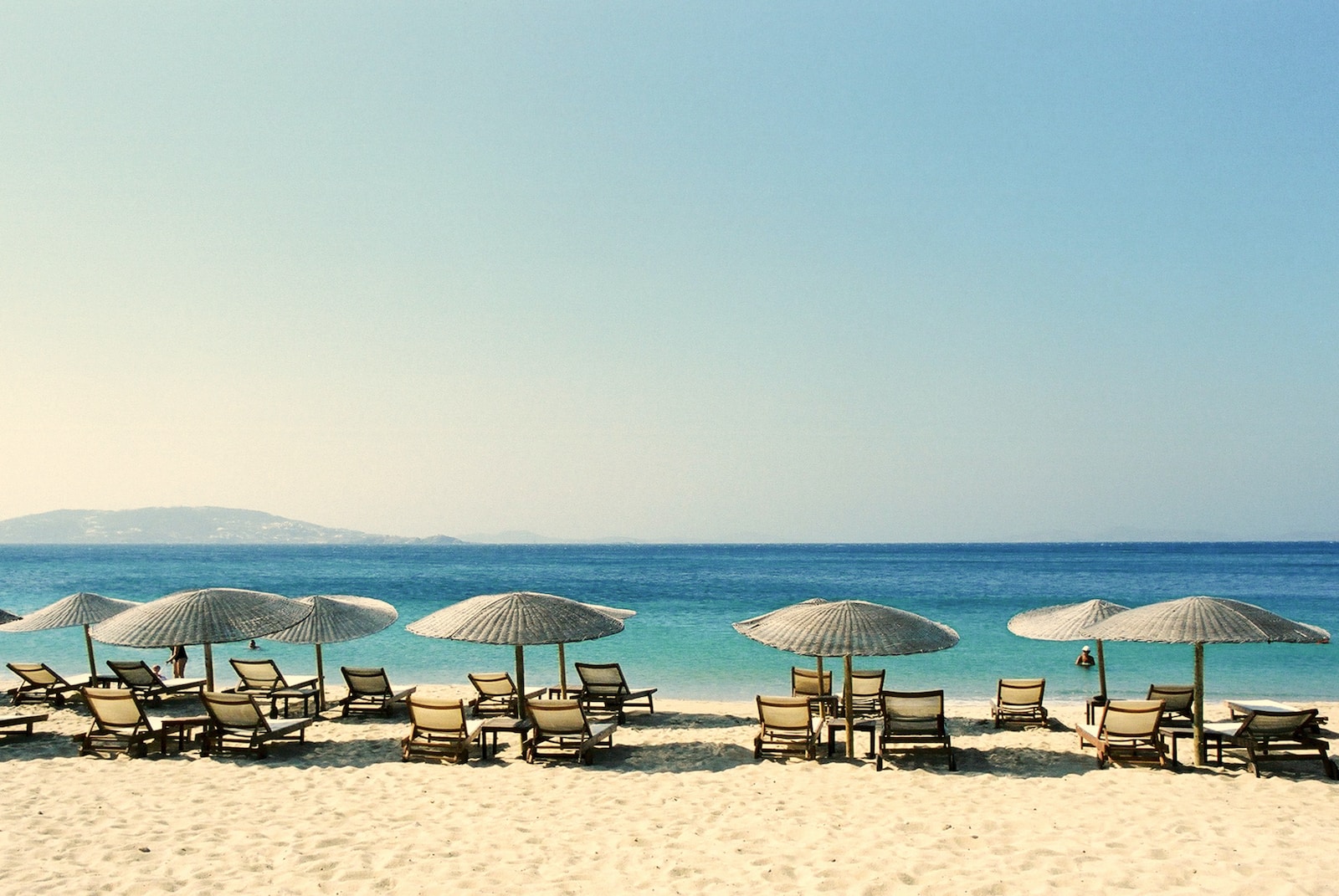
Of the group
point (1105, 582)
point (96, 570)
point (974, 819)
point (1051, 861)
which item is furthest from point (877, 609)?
point (96, 570)

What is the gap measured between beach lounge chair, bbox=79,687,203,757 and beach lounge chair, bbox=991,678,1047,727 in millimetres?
10276

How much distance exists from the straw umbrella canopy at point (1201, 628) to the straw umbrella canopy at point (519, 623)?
5711 mm

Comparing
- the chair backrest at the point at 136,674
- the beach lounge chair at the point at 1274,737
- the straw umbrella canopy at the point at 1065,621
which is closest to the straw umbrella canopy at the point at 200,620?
the chair backrest at the point at 136,674

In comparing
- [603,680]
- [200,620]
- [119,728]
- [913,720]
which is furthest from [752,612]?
[119,728]

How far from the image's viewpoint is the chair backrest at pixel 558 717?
9.30 m

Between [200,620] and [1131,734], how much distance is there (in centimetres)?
1079

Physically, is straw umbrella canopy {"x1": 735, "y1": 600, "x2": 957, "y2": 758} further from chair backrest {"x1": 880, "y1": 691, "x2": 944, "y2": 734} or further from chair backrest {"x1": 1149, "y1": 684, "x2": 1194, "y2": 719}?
chair backrest {"x1": 1149, "y1": 684, "x2": 1194, "y2": 719}

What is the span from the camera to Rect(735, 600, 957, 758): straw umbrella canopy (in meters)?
8.78

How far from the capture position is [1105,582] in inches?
2266

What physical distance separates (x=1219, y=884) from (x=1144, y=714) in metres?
3.57

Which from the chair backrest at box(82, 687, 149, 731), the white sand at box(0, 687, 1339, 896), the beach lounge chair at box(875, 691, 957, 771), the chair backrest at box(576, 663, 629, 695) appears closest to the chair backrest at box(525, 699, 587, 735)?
the white sand at box(0, 687, 1339, 896)

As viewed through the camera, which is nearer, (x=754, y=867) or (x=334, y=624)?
(x=754, y=867)

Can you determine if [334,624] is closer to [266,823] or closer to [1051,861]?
[266,823]

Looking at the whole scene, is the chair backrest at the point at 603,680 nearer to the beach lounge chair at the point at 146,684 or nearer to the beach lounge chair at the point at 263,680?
the beach lounge chair at the point at 263,680
